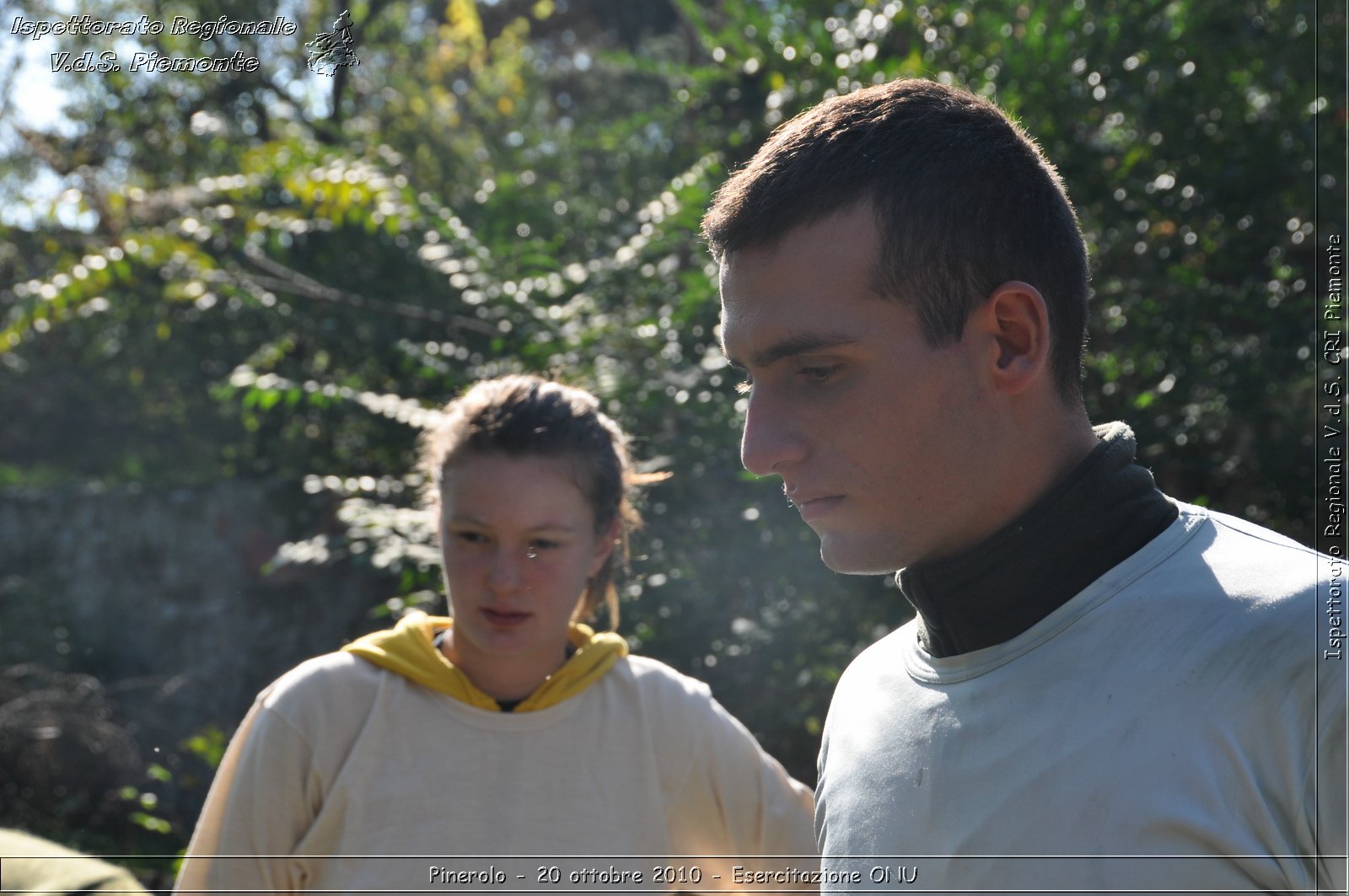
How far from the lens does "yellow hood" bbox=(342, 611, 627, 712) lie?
2.04 metres

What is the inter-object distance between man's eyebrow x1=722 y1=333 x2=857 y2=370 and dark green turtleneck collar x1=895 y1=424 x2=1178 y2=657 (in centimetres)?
28

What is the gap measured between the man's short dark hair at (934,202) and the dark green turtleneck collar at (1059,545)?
123mm

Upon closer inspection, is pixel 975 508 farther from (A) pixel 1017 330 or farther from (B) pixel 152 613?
(B) pixel 152 613

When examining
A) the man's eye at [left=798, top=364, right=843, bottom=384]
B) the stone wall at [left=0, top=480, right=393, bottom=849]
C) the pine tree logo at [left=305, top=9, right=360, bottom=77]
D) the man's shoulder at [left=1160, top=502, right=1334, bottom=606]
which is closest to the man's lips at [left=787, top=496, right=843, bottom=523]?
the man's eye at [left=798, top=364, right=843, bottom=384]

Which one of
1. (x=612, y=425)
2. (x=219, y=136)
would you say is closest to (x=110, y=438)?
(x=219, y=136)

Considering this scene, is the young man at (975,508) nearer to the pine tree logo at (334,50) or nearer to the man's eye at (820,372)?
the man's eye at (820,372)

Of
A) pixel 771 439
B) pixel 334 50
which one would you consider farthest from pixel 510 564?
pixel 334 50

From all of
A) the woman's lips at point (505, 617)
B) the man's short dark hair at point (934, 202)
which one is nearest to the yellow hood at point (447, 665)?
the woman's lips at point (505, 617)

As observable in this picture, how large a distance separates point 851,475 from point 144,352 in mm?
5932

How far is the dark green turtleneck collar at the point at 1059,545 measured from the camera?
1.18m

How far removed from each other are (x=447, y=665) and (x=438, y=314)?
2.14m

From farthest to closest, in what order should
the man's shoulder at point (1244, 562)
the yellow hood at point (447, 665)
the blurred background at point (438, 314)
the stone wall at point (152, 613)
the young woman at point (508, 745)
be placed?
the stone wall at point (152, 613)
the blurred background at point (438, 314)
the yellow hood at point (447, 665)
the young woman at point (508, 745)
the man's shoulder at point (1244, 562)

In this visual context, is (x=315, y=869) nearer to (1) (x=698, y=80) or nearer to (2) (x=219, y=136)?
(1) (x=698, y=80)

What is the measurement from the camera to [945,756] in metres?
1.21
